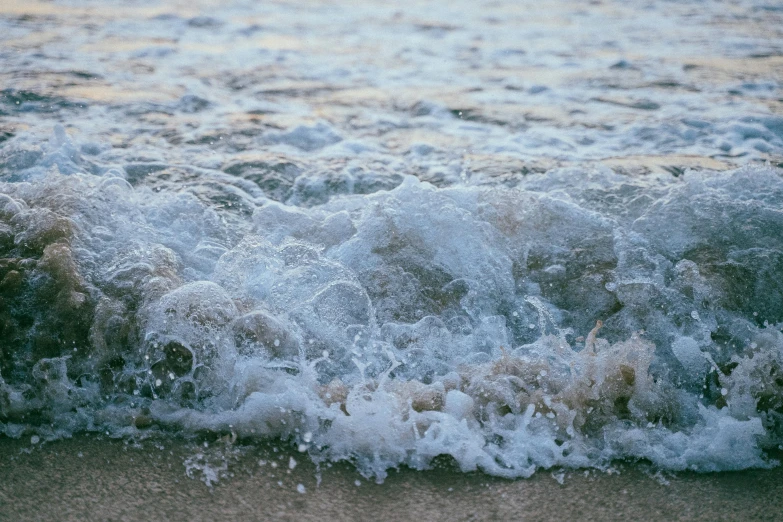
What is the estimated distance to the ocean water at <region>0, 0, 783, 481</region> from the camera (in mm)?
2492

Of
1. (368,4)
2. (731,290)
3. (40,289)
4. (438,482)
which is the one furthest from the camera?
(368,4)

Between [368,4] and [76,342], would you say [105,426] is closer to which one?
[76,342]

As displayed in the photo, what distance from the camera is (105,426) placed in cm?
248

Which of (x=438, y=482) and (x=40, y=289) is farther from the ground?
(x=40, y=289)

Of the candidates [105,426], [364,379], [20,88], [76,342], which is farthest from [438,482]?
[20,88]

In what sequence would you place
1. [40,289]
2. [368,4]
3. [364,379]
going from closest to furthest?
[364,379] → [40,289] → [368,4]

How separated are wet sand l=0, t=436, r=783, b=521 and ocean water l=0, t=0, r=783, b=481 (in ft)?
0.22

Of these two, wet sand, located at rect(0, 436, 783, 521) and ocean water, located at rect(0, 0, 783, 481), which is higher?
ocean water, located at rect(0, 0, 783, 481)

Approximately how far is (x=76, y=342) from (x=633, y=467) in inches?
79.3

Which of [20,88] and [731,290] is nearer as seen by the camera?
[731,290]

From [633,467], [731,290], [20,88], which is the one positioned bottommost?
[633,467]

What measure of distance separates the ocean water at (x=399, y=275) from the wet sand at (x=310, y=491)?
7 centimetres

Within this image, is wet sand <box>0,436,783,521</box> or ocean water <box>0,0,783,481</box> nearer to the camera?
wet sand <box>0,436,783,521</box>

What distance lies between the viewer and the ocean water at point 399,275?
8.18 feet
